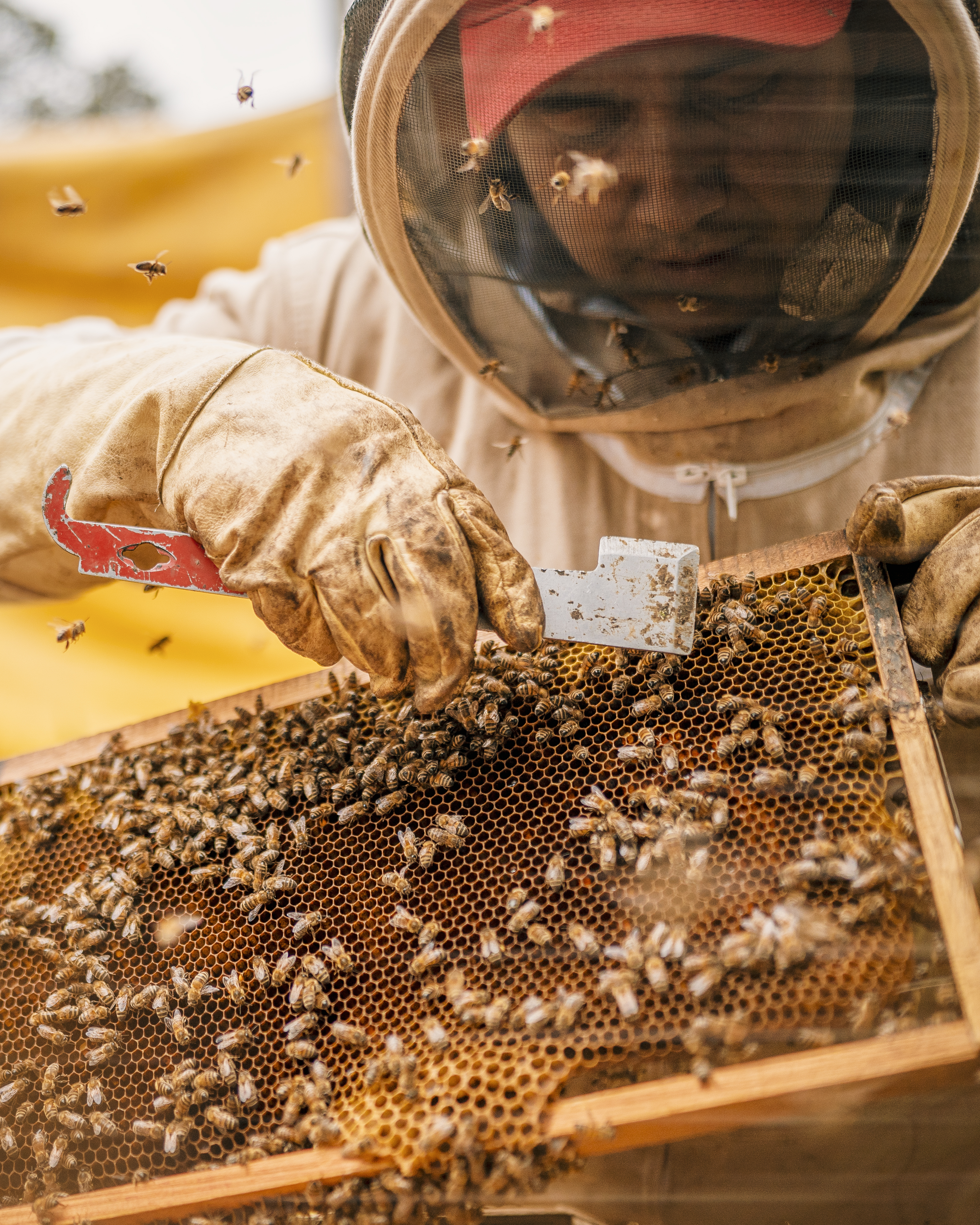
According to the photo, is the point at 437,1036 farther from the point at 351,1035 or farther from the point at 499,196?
the point at 499,196

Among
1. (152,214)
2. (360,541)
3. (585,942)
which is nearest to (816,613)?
(585,942)

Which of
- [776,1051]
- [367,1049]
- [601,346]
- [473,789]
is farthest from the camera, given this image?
[601,346]

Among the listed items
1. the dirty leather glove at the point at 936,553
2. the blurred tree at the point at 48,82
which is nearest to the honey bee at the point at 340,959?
the dirty leather glove at the point at 936,553

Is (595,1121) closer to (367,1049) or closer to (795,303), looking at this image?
(367,1049)

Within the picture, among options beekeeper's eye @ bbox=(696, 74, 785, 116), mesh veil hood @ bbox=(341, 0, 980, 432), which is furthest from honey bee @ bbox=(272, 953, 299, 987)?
beekeeper's eye @ bbox=(696, 74, 785, 116)

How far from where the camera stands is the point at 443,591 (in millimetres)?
1956

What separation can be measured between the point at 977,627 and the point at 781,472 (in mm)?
1198

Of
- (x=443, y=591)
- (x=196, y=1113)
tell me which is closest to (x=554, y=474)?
(x=443, y=591)

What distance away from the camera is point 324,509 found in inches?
82.2

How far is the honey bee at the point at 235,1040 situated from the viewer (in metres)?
1.95

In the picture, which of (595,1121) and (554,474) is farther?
(554,474)

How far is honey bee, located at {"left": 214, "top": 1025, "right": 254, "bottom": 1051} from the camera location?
76.7 inches

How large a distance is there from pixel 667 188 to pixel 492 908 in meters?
2.03

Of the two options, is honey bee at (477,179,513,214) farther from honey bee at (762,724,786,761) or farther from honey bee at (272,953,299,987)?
honey bee at (272,953,299,987)
